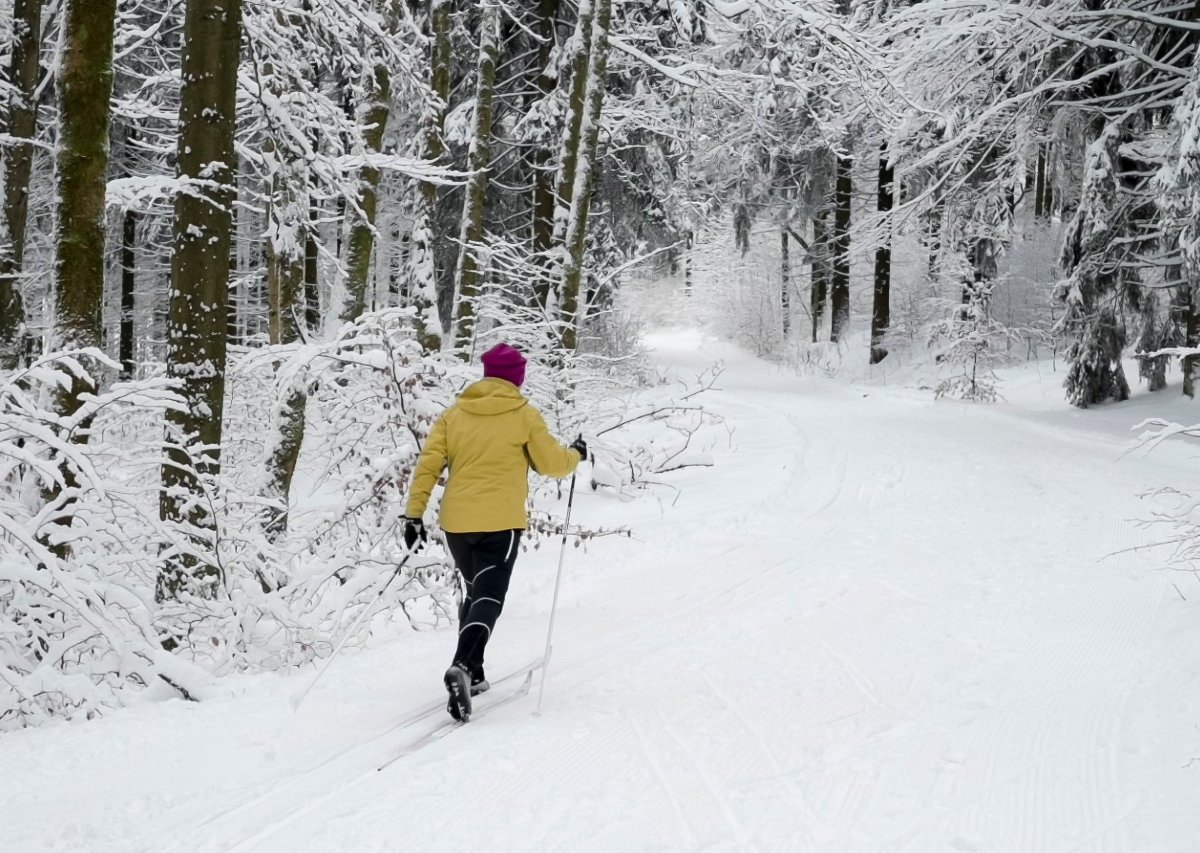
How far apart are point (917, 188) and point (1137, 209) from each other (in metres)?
11.6

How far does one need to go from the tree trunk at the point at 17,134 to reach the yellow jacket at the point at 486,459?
5.27 m

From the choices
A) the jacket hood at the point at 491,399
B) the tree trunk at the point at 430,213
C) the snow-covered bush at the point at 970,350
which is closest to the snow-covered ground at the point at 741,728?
the jacket hood at the point at 491,399

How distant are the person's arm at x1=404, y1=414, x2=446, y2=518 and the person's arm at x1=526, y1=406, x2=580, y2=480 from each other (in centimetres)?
46

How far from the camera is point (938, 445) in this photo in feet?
44.7

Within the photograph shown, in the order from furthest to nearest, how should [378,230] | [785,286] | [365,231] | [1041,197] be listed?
1. [785,286]
2. [1041,197]
3. [378,230]
4. [365,231]

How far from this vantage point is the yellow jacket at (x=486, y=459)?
4898mm

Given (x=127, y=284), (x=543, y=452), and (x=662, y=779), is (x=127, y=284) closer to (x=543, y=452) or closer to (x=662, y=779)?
(x=543, y=452)

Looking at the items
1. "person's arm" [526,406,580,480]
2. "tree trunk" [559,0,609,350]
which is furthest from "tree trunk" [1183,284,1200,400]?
"person's arm" [526,406,580,480]

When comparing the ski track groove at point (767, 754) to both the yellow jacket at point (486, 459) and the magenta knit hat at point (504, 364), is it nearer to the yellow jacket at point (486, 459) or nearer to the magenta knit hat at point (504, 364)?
the yellow jacket at point (486, 459)

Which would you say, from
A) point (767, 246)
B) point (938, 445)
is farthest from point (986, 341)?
point (767, 246)

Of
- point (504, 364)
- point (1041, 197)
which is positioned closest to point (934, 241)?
point (1041, 197)

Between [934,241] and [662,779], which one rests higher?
[934,241]

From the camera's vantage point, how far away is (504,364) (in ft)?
16.6

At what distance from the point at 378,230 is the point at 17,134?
504cm
